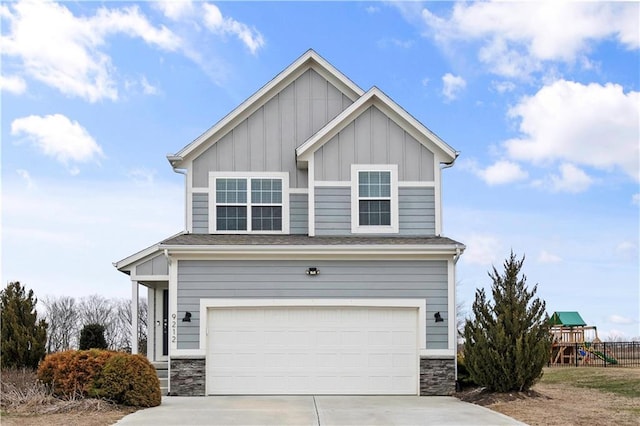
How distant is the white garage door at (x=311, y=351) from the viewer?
17.0 m

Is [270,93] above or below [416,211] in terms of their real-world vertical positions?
above

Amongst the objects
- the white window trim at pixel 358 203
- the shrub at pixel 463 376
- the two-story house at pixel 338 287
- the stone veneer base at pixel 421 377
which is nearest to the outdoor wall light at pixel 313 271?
the two-story house at pixel 338 287

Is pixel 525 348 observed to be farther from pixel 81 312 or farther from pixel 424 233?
pixel 81 312

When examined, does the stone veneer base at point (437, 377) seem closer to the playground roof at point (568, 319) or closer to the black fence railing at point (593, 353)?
the black fence railing at point (593, 353)

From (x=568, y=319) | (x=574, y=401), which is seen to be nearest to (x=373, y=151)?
(x=574, y=401)

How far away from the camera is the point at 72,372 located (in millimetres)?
14562

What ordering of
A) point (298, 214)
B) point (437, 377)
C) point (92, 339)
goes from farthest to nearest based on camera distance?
point (92, 339)
point (298, 214)
point (437, 377)

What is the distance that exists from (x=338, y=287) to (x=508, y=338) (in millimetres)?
4083

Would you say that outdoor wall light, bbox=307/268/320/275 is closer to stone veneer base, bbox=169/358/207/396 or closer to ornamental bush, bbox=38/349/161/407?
stone veneer base, bbox=169/358/207/396

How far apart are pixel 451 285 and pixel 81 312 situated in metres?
28.4

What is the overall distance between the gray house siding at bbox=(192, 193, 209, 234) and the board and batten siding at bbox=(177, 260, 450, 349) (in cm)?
185

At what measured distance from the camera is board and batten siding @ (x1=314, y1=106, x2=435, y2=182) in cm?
1838

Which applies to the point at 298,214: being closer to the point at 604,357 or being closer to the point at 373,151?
the point at 373,151

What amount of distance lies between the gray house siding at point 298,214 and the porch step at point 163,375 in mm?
4776
